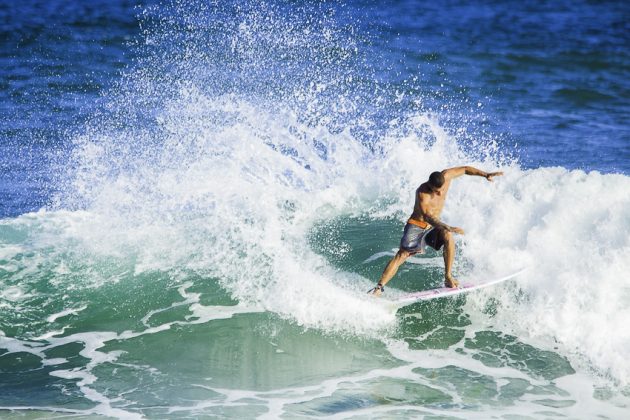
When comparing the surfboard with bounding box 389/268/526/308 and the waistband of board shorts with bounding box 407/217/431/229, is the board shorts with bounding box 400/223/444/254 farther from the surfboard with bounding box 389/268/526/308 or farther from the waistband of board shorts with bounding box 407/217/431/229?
the surfboard with bounding box 389/268/526/308

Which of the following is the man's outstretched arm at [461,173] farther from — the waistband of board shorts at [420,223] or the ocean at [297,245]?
the ocean at [297,245]

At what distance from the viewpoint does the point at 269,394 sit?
807 centimetres

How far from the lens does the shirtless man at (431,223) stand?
29.1 feet

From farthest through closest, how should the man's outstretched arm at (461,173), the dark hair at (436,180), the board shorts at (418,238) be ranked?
the board shorts at (418,238) → the man's outstretched arm at (461,173) → the dark hair at (436,180)

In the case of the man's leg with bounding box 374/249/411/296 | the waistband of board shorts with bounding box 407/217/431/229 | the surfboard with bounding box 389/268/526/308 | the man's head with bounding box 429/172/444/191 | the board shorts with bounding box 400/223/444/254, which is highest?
the man's head with bounding box 429/172/444/191

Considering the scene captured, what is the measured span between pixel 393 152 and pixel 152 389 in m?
7.43

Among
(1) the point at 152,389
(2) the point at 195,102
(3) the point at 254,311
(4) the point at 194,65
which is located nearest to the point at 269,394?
(1) the point at 152,389

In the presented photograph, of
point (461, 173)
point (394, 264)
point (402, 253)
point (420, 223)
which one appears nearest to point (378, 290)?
point (394, 264)

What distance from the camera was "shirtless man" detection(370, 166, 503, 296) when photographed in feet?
29.1

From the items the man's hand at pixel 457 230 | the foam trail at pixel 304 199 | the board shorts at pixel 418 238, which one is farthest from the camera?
the foam trail at pixel 304 199

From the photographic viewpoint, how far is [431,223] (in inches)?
346

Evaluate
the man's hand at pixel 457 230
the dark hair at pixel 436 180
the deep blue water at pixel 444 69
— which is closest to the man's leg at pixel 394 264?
the dark hair at pixel 436 180

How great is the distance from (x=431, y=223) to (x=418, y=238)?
466mm

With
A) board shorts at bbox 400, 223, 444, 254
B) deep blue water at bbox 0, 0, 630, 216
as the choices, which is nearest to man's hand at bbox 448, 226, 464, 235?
board shorts at bbox 400, 223, 444, 254
